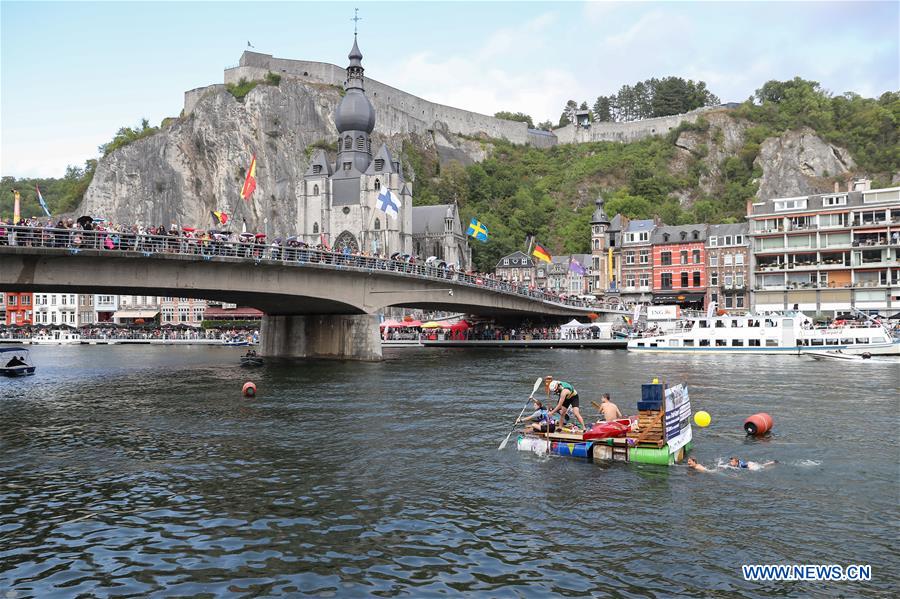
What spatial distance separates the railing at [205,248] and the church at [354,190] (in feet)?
228

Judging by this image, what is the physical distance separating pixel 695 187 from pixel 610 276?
63.9m

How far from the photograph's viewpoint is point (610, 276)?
122 metres

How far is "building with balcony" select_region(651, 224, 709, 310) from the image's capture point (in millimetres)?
112000

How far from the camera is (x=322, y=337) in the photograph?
2539 inches

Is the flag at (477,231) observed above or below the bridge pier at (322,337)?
above

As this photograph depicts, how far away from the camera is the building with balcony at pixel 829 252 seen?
95000mm

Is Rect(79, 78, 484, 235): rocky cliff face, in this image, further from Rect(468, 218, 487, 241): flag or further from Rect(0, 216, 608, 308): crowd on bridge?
Rect(0, 216, 608, 308): crowd on bridge

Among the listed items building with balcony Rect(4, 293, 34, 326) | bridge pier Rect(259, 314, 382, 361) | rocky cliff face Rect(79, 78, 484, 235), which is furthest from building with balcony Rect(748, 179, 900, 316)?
building with balcony Rect(4, 293, 34, 326)

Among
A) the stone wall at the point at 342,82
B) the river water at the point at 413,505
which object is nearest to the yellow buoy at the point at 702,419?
the river water at the point at 413,505

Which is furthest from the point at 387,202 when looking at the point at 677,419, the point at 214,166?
the point at 214,166

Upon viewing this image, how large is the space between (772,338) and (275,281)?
49.6 m

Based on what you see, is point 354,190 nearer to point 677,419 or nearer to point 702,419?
point 702,419

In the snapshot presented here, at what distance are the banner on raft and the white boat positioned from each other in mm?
51952

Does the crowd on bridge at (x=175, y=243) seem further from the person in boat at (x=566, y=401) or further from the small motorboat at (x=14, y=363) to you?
the person in boat at (x=566, y=401)
